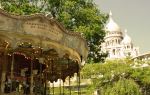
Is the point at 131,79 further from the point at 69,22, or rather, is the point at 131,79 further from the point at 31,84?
the point at 31,84

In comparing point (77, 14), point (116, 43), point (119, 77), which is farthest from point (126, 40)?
point (77, 14)

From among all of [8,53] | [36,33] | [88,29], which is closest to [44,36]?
[36,33]

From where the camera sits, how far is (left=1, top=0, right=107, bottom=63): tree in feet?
96.7

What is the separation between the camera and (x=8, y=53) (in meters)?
14.5

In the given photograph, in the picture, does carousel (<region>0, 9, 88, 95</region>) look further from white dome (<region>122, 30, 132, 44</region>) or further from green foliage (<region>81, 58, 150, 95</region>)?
white dome (<region>122, 30, 132, 44</region>)

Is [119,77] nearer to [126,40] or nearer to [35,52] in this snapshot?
[35,52]

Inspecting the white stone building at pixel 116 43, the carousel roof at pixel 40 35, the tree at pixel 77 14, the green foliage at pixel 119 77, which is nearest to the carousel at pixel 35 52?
the carousel roof at pixel 40 35

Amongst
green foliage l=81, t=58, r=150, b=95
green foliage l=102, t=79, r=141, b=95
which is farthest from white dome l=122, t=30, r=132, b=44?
green foliage l=102, t=79, r=141, b=95

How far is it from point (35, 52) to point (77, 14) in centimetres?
1629

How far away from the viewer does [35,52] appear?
47.8 ft

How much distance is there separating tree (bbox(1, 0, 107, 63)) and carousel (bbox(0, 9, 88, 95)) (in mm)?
11513

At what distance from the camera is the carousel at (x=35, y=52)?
10.9 meters

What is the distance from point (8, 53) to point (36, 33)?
11.8 ft

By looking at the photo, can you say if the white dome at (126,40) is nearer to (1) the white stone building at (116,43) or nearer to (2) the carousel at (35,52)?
(1) the white stone building at (116,43)
